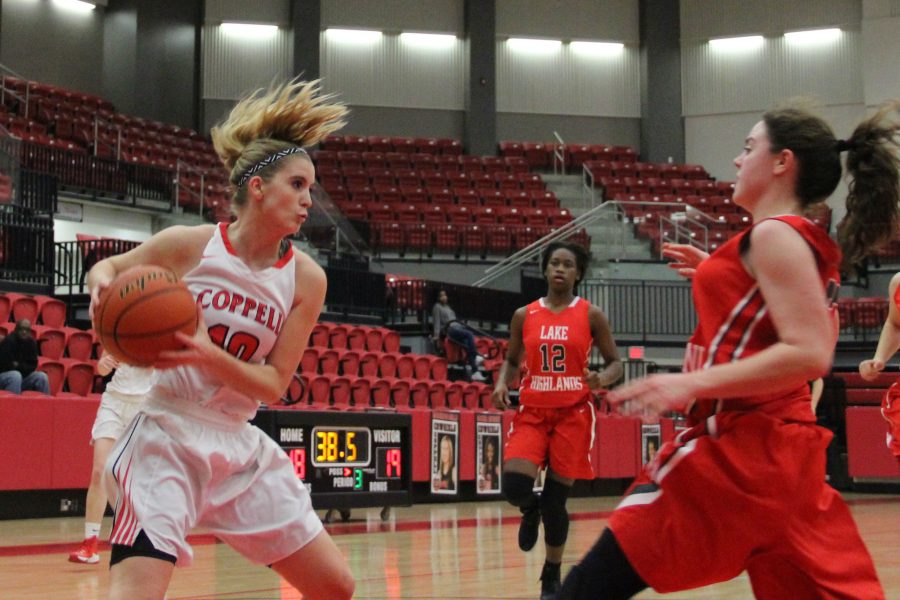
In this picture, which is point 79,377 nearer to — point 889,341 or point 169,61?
point 889,341

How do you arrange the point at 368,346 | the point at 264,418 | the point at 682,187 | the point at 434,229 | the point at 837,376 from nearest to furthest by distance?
the point at 264,418, the point at 368,346, the point at 837,376, the point at 434,229, the point at 682,187

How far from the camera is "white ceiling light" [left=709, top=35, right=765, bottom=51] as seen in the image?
30219 mm

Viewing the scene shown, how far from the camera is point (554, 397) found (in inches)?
257

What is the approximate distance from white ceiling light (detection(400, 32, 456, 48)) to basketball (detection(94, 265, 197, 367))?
2784cm

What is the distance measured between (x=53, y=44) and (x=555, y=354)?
22612mm

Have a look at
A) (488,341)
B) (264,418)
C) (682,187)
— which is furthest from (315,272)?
(682,187)

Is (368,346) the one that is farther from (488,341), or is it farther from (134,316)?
(134,316)

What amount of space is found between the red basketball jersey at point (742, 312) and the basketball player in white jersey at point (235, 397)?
4.11 feet

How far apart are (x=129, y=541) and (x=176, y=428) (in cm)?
36

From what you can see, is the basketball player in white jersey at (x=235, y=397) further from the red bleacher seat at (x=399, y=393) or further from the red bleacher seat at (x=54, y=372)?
the red bleacher seat at (x=399, y=393)

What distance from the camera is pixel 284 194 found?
346 cm

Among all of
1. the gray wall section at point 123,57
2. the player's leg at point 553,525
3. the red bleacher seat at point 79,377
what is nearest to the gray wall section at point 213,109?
the gray wall section at point 123,57

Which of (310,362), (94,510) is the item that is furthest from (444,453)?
(94,510)

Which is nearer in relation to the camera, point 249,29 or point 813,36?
point 249,29
